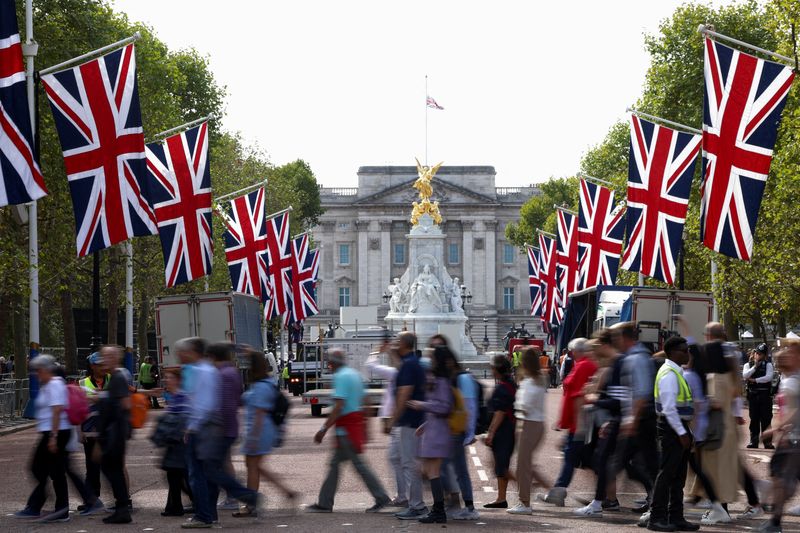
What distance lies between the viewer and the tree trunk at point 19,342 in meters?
38.7

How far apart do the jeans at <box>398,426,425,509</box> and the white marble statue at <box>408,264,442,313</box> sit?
60830 millimetres

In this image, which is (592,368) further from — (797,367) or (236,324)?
(236,324)

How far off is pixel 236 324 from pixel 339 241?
104 metres

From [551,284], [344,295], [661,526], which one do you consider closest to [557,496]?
[661,526]

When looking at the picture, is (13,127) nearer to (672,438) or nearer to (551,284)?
(672,438)

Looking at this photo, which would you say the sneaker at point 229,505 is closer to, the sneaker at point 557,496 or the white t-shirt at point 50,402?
the white t-shirt at point 50,402

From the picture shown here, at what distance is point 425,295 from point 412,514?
61.5m

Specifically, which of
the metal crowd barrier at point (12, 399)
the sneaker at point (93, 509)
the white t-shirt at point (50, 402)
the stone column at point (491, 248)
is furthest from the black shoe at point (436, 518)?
the stone column at point (491, 248)

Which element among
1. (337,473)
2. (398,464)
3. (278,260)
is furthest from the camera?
(278,260)

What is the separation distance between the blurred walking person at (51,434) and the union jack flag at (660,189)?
16413mm

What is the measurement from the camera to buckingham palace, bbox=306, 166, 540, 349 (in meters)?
136

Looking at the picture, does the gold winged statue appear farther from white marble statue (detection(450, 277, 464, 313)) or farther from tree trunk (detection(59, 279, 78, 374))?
tree trunk (detection(59, 279, 78, 374))

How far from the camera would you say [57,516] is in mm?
14602

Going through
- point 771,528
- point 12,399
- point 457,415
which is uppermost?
point 457,415
